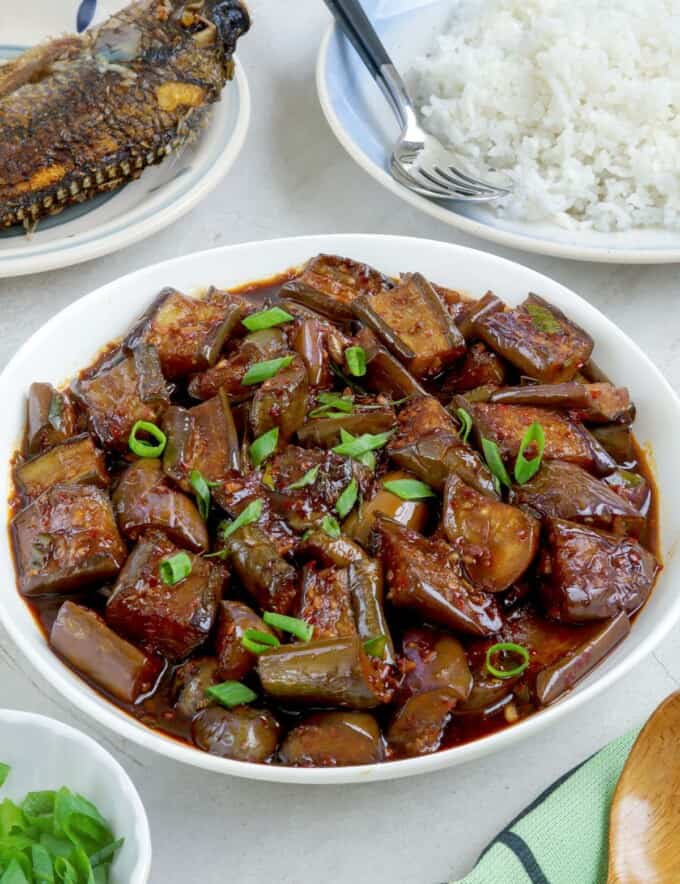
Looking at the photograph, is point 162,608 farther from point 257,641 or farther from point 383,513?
point 383,513

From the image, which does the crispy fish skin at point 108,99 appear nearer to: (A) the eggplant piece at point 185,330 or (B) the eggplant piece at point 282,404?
(A) the eggplant piece at point 185,330

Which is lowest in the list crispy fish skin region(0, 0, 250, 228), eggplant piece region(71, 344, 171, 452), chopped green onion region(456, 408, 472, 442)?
chopped green onion region(456, 408, 472, 442)

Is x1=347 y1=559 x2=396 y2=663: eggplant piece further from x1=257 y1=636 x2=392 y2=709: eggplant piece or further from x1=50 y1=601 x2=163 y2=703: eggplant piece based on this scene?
x1=50 y1=601 x2=163 y2=703: eggplant piece

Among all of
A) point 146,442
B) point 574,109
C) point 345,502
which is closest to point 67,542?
point 146,442

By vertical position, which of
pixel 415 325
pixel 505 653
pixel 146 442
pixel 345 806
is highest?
pixel 146 442

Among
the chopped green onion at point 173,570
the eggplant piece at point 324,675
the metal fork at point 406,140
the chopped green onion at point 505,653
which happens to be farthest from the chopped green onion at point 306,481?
the metal fork at point 406,140

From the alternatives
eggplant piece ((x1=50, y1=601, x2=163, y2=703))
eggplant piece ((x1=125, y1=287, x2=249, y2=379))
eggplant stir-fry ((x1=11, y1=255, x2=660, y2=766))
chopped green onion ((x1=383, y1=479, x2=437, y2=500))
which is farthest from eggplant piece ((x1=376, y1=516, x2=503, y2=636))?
eggplant piece ((x1=125, y1=287, x2=249, y2=379))
